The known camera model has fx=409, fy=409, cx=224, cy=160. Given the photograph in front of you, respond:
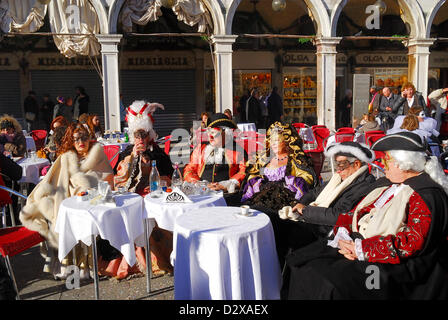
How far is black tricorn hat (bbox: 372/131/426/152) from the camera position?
9.46ft

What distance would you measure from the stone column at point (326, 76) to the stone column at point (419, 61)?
2575 mm

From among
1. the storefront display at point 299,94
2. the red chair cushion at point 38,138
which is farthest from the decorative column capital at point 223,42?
the storefront display at point 299,94

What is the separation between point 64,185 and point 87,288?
113cm

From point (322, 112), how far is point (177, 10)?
5.31 meters

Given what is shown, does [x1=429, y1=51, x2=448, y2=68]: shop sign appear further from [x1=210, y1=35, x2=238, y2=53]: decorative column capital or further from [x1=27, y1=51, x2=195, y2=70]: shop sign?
[x1=210, y1=35, x2=238, y2=53]: decorative column capital

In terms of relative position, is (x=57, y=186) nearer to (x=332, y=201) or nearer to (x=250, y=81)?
(x=332, y=201)

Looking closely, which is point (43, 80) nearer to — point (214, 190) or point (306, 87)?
point (306, 87)

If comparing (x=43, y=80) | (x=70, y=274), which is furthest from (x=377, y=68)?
(x=70, y=274)

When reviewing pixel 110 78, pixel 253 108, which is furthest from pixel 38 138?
pixel 253 108

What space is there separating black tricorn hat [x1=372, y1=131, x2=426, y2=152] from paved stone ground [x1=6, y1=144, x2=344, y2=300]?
243 cm

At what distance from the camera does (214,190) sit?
14.7 ft

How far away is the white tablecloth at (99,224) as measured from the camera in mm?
3693

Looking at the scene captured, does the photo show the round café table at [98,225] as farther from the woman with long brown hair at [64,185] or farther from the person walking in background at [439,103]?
→ the person walking in background at [439,103]

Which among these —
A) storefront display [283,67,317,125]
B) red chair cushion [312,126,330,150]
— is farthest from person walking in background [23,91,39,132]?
red chair cushion [312,126,330,150]
